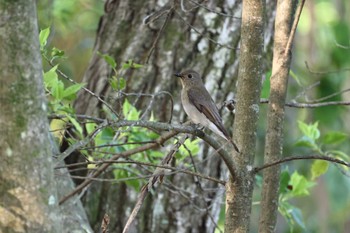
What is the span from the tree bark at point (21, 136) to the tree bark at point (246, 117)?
867 mm

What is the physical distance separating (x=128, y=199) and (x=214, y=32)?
3.79 feet

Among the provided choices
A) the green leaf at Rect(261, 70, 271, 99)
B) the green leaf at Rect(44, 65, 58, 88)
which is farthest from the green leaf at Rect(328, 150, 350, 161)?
the green leaf at Rect(44, 65, 58, 88)

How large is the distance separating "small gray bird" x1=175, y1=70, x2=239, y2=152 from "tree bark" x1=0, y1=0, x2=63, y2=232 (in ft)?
7.61

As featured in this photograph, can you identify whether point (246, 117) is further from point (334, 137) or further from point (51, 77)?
point (334, 137)

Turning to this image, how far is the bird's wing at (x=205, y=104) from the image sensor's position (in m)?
4.25

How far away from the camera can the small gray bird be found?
4.25 metres

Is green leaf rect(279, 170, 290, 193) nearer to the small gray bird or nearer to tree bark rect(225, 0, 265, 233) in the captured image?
Answer: the small gray bird

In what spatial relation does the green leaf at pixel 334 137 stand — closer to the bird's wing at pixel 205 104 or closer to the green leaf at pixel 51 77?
the bird's wing at pixel 205 104

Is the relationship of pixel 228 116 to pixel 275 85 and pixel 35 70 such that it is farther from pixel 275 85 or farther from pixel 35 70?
pixel 35 70

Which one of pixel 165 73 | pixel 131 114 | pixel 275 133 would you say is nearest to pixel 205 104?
pixel 165 73

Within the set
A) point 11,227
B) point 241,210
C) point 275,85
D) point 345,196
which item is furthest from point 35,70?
point 345,196

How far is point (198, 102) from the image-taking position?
176 inches

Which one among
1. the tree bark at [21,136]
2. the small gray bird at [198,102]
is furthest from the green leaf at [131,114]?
the tree bark at [21,136]

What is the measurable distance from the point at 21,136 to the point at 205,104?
262 cm
